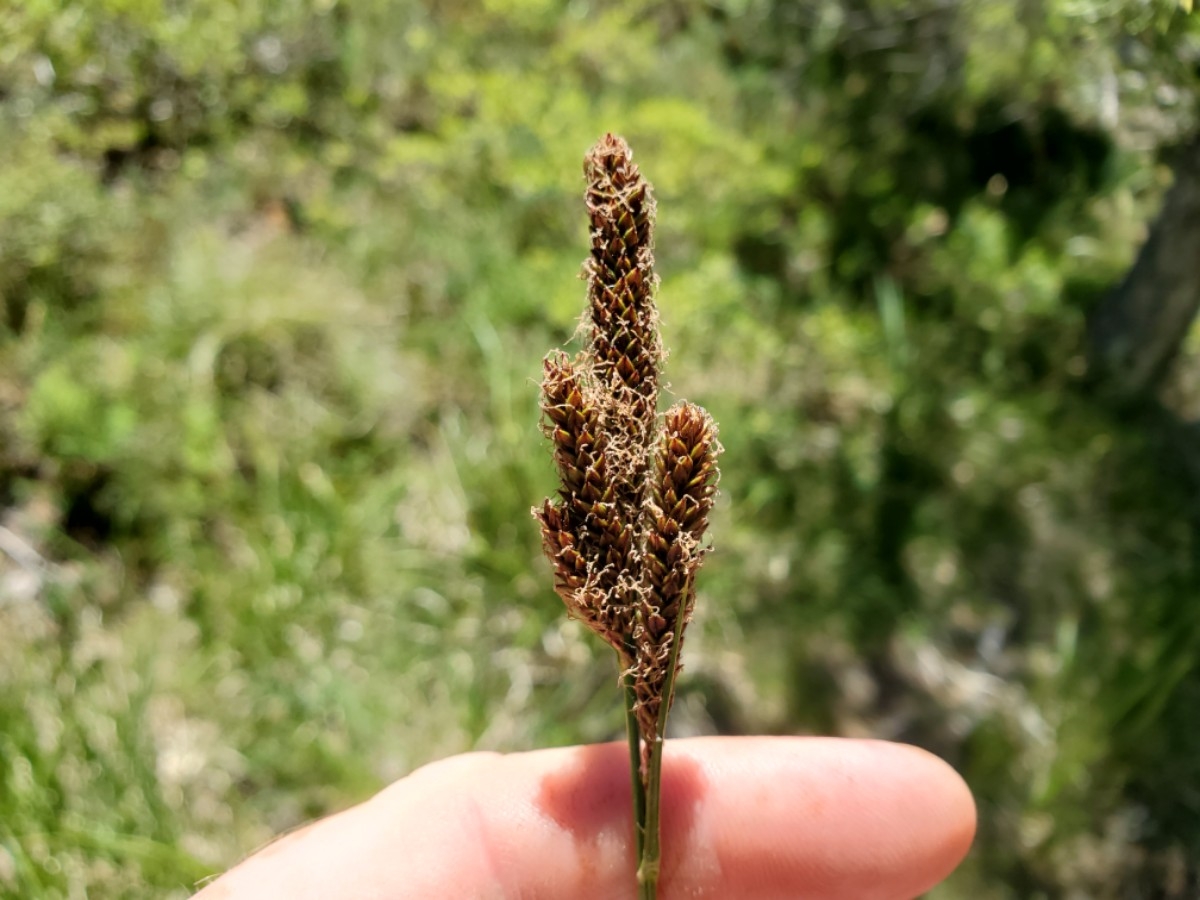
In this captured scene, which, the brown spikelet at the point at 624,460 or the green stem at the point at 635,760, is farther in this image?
the green stem at the point at 635,760

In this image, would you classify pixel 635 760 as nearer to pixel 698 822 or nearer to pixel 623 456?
pixel 623 456

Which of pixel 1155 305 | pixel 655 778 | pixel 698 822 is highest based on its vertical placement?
pixel 1155 305

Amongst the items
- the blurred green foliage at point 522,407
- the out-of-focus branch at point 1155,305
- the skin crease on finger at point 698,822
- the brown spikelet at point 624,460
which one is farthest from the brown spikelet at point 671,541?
the out-of-focus branch at point 1155,305

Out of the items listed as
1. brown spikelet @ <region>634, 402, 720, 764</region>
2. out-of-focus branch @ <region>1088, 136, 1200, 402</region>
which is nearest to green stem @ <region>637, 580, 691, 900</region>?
brown spikelet @ <region>634, 402, 720, 764</region>

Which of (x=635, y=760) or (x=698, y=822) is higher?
(x=635, y=760)

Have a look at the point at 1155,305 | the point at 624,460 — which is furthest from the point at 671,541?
the point at 1155,305

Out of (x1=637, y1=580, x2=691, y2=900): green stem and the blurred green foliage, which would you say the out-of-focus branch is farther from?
(x1=637, y1=580, x2=691, y2=900): green stem

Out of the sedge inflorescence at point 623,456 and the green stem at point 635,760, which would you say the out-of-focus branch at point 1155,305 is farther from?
the green stem at point 635,760
